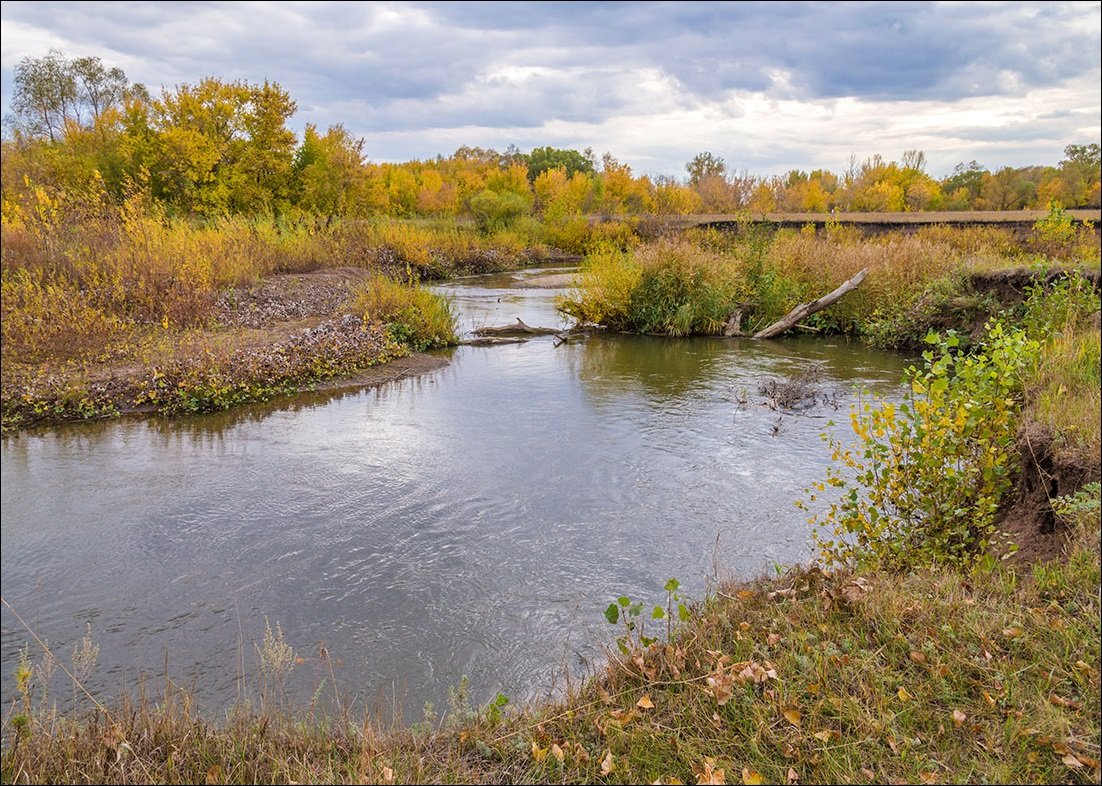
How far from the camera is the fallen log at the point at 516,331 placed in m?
16.5

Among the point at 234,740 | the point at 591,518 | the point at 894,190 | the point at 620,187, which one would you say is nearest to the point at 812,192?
the point at 894,190

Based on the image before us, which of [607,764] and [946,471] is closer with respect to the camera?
[607,764]

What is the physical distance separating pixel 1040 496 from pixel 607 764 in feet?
12.6

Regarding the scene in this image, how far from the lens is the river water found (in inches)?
181

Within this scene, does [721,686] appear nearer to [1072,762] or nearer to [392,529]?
[1072,762]

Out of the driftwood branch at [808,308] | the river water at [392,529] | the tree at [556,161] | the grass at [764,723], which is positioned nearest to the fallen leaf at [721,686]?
the grass at [764,723]

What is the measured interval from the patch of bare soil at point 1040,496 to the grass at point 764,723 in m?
0.56

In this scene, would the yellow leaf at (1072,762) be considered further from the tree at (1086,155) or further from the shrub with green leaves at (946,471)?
the tree at (1086,155)

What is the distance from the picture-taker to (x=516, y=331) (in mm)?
16750

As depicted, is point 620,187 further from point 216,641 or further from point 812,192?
point 216,641

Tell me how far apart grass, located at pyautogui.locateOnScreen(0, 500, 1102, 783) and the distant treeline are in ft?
38.0

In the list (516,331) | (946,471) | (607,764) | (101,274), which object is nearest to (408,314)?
(516,331)

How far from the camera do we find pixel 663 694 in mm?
3547

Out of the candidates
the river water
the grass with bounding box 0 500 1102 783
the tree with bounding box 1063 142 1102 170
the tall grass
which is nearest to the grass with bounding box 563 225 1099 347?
the river water
